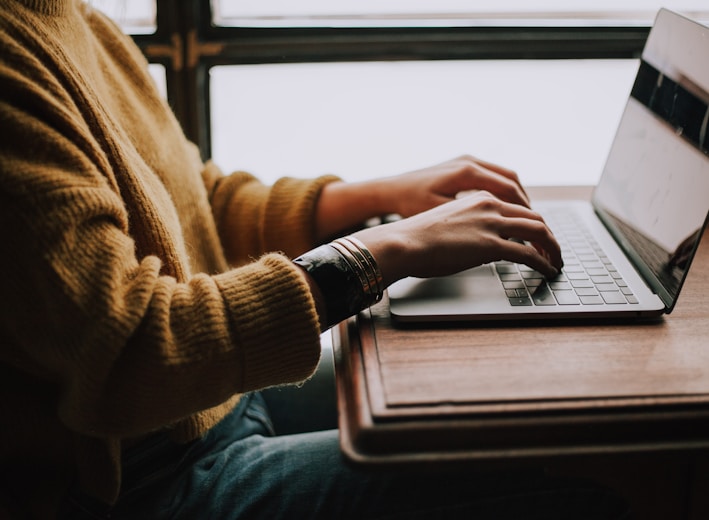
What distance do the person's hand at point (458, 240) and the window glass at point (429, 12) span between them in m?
0.76

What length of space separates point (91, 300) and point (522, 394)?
406mm

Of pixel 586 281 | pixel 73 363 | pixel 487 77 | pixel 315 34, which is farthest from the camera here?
pixel 487 77

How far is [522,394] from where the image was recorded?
603 millimetres

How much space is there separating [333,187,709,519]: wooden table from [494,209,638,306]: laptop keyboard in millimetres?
44

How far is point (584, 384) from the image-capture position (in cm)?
62

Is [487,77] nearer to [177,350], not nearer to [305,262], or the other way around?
[305,262]

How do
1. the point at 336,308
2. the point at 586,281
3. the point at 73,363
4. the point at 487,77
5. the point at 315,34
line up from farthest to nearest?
the point at 487,77 → the point at 315,34 → the point at 586,281 → the point at 336,308 → the point at 73,363

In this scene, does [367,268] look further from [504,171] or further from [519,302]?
[504,171]

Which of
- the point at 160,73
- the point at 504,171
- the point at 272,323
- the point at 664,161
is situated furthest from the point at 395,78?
the point at 272,323

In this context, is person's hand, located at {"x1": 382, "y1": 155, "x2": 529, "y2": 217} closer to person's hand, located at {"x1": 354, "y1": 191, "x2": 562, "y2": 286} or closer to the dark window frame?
person's hand, located at {"x1": 354, "y1": 191, "x2": 562, "y2": 286}

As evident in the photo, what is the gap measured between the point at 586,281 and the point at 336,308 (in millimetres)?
328

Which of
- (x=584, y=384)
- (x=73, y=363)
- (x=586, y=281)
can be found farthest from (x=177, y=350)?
(x=586, y=281)

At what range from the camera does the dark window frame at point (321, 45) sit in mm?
1359

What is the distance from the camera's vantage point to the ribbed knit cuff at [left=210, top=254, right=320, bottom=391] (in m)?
0.64
